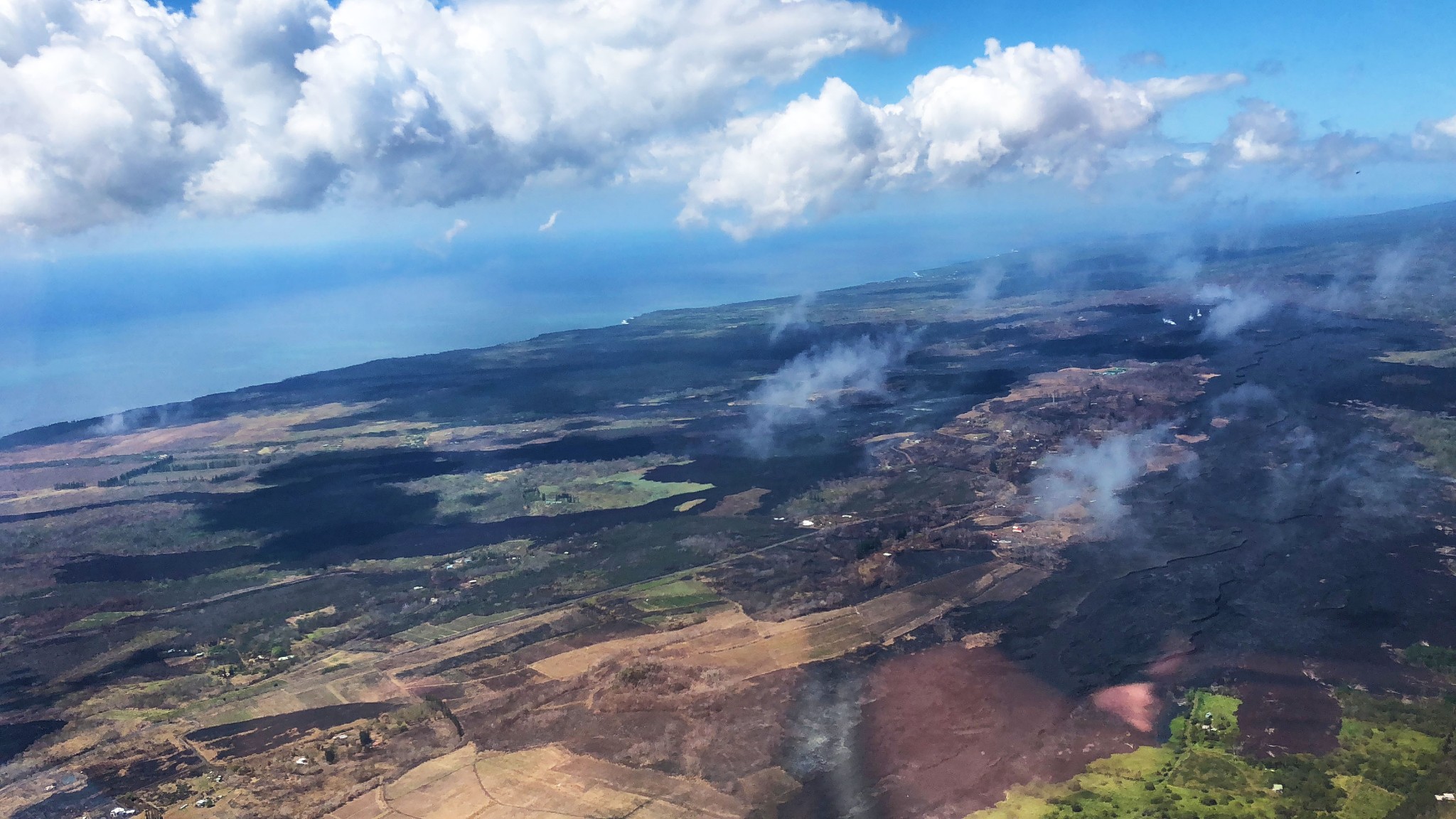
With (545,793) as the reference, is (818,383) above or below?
above

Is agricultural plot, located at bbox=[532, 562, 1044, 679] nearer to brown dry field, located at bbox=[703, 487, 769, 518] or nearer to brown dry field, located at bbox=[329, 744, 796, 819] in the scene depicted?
Answer: brown dry field, located at bbox=[329, 744, 796, 819]

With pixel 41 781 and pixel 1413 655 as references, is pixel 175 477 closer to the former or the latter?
pixel 41 781

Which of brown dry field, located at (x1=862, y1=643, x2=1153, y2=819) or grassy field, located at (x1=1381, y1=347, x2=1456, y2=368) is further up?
brown dry field, located at (x1=862, y1=643, x2=1153, y2=819)

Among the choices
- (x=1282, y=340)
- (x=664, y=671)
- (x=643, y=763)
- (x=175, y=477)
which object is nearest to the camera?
(x=643, y=763)

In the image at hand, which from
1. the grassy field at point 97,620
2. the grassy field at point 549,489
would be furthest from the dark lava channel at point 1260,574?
the grassy field at point 97,620

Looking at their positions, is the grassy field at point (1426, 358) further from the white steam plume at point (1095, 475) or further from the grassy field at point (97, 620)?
the grassy field at point (97, 620)

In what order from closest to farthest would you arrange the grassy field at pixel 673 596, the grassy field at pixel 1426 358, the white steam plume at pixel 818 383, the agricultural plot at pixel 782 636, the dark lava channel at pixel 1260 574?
1. the dark lava channel at pixel 1260 574
2. the agricultural plot at pixel 782 636
3. the grassy field at pixel 673 596
4. the white steam plume at pixel 818 383
5. the grassy field at pixel 1426 358

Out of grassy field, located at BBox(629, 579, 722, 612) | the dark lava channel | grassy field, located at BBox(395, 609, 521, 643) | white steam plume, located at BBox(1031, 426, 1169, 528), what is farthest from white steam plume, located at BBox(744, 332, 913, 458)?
the dark lava channel

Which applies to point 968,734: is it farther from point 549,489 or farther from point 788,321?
point 788,321

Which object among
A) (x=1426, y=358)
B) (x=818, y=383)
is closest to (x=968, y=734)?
(x=818, y=383)

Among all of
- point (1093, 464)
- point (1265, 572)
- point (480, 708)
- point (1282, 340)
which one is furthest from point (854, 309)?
point (480, 708)

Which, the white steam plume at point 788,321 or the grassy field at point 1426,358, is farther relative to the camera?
the white steam plume at point 788,321
